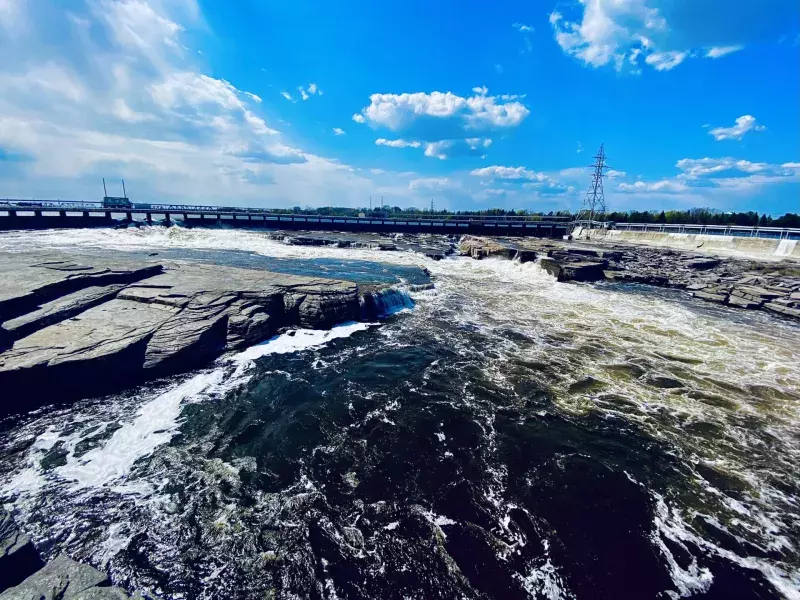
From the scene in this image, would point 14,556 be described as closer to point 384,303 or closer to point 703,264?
point 384,303

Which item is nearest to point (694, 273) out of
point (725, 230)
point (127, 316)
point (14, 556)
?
point (725, 230)

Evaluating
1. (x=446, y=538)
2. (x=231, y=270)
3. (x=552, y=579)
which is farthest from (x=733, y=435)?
(x=231, y=270)

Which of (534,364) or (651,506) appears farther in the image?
(534,364)

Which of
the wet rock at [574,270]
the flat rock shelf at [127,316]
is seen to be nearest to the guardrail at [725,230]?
the wet rock at [574,270]

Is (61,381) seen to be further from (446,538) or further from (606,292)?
(606,292)

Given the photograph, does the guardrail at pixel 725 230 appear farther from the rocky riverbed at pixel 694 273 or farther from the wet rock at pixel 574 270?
the wet rock at pixel 574 270

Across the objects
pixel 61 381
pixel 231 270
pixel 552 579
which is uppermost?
pixel 231 270

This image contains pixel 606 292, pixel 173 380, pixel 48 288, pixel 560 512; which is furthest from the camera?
pixel 606 292
